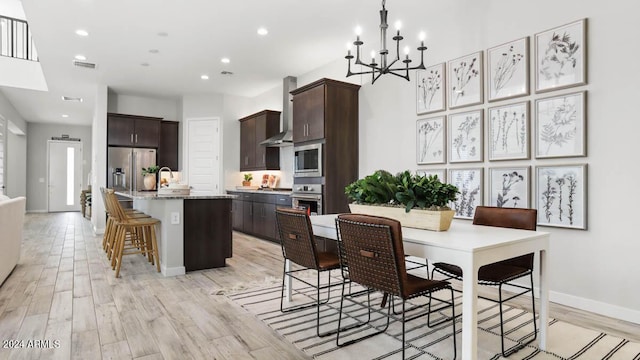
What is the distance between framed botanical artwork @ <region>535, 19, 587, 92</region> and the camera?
9.48ft

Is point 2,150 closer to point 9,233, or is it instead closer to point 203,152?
point 203,152

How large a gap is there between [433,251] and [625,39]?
2.31m

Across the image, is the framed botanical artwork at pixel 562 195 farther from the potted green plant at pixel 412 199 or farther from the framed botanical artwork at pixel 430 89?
the potted green plant at pixel 412 199

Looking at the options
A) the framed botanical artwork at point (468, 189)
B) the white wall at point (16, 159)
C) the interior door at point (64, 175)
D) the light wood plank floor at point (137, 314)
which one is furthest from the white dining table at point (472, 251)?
the interior door at point (64, 175)

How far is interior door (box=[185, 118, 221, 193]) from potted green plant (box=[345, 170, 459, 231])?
5563 mm

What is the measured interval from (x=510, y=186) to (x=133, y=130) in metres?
6.78

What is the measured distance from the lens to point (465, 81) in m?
3.74

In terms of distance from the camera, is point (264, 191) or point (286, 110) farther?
point (286, 110)

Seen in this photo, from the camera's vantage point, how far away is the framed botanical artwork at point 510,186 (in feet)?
10.7

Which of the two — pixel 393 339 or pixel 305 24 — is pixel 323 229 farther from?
pixel 305 24

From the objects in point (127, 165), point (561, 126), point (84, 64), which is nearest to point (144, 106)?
point (127, 165)

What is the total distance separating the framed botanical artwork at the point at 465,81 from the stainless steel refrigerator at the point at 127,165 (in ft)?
20.2

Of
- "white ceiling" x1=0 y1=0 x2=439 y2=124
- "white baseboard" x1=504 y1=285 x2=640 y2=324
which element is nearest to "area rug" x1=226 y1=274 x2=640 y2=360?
"white baseboard" x1=504 y1=285 x2=640 y2=324

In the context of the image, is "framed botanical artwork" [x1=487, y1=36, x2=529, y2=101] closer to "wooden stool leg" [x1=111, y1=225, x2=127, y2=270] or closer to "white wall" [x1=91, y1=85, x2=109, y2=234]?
"wooden stool leg" [x1=111, y1=225, x2=127, y2=270]
